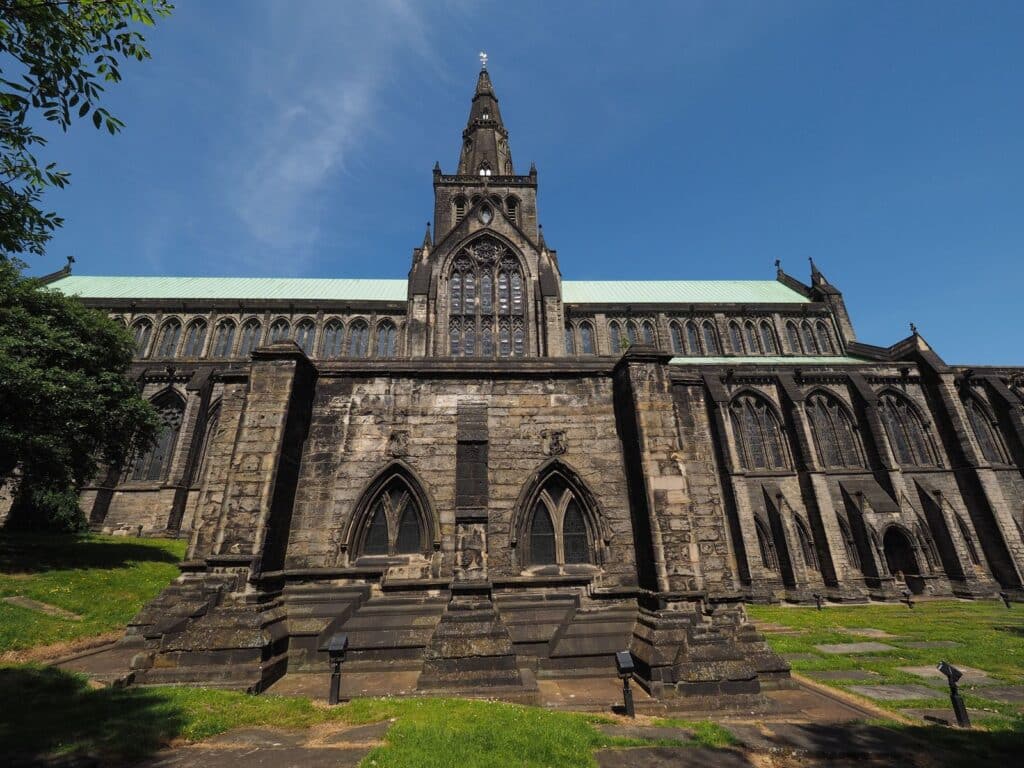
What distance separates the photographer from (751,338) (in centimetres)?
3716

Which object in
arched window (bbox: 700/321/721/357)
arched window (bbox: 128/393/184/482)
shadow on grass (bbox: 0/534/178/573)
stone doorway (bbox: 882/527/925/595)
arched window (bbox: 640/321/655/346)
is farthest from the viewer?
arched window (bbox: 700/321/721/357)

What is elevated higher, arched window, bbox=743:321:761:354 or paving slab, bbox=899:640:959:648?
arched window, bbox=743:321:761:354

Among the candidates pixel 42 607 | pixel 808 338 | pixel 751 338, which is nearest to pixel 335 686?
pixel 42 607

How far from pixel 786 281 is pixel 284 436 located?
163 feet

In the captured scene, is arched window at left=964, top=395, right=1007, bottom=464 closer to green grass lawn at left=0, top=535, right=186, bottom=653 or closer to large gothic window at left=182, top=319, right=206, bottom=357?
green grass lawn at left=0, top=535, right=186, bottom=653

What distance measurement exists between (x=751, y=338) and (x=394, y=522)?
3665 cm

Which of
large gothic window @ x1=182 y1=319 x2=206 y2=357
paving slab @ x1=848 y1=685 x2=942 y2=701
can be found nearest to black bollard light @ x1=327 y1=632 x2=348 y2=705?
paving slab @ x1=848 y1=685 x2=942 y2=701

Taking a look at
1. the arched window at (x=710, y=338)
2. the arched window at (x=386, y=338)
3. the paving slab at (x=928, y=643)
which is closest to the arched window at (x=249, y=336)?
the arched window at (x=386, y=338)

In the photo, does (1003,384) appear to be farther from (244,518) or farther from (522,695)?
(244,518)

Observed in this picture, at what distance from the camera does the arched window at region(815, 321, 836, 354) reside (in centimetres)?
3678

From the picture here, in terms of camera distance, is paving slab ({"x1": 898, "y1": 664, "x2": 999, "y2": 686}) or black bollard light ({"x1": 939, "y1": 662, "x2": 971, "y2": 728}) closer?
black bollard light ({"x1": 939, "y1": 662, "x2": 971, "y2": 728})

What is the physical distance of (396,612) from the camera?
8.62 m

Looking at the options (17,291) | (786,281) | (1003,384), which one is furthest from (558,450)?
(786,281)

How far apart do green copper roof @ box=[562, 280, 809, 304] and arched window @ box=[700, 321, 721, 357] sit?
300 centimetres
